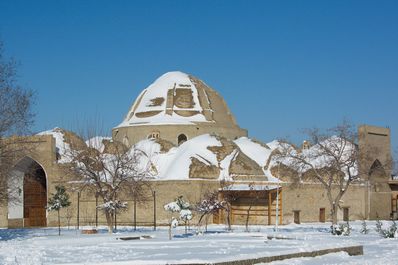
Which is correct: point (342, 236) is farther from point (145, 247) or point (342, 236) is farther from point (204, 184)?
point (204, 184)

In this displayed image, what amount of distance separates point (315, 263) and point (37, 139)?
90.0 feet

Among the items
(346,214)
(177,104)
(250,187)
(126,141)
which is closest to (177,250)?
(250,187)

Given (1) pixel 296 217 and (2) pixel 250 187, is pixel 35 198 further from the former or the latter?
(1) pixel 296 217

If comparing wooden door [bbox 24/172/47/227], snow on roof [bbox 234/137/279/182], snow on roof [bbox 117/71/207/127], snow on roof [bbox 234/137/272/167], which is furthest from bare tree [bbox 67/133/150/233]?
snow on roof [bbox 117/71/207/127]

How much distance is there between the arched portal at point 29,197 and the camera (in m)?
44.1

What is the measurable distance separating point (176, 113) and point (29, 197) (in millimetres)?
Result: 13526

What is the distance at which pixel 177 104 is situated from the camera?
52875 mm

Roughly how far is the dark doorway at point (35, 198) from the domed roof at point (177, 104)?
10508 mm

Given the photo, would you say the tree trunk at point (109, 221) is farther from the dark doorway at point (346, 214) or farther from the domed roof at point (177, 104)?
the dark doorway at point (346, 214)

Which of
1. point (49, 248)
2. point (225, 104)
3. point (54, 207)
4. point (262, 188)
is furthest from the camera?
point (225, 104)

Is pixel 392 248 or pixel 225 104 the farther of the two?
pixel 225 104

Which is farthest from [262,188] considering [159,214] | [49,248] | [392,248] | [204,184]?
[49,248]

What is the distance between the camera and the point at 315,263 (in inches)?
738

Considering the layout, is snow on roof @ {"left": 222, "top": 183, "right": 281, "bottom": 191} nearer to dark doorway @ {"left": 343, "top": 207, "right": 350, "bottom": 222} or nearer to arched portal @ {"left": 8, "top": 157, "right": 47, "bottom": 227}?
dark doorway @ {"left": 343, "top": 207, "right": 350, "bottom": 222}
